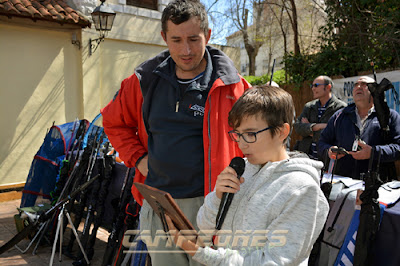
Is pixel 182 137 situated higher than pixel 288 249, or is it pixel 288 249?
pixel 182 137

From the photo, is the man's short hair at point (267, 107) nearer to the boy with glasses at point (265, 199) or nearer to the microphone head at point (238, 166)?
the boy with glasses at point (265, 199)

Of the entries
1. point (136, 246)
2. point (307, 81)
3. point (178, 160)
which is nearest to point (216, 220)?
point (178, 160)

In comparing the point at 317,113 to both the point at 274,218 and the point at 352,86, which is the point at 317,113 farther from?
the point at 274,218

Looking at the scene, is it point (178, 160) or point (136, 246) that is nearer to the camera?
point (178, 160)

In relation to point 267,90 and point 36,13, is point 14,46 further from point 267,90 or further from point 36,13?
point 267,90

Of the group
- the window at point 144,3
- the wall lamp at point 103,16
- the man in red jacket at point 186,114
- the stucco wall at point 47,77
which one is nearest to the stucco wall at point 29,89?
the stucco wall at point 47,77

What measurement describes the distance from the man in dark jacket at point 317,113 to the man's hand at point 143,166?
3.24 metres

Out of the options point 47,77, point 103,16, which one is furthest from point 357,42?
point 47,77

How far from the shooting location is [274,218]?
1482 mm

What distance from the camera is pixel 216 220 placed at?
1634mm

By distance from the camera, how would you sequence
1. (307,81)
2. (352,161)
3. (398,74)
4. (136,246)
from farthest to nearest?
(307,81), (398,74), (352,161), (136,246)

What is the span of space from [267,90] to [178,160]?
2.76 ft

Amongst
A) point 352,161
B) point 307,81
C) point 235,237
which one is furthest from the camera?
point 307,81

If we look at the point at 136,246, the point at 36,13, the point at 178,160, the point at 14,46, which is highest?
the point at 36,13
